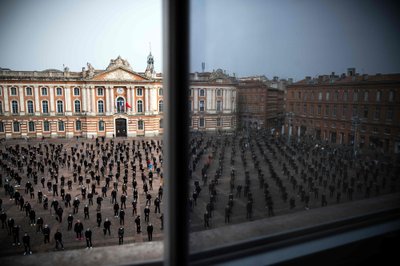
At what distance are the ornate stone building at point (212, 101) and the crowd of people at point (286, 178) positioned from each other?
0.15m

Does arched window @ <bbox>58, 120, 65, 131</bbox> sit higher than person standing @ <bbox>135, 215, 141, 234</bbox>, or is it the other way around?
arched window @ <bbox>58, 120, 65, 131</bbox>

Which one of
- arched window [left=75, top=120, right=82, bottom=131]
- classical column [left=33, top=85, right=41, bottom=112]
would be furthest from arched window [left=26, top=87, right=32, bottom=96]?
arched window [left=75, top=120, right=82, bottom=131]

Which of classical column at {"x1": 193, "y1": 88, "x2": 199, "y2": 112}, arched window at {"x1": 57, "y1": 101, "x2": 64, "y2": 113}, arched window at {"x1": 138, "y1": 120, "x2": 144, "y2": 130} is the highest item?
classical column at {"x1": 193, "y1": 88, "x2": 199, "y2": 112}

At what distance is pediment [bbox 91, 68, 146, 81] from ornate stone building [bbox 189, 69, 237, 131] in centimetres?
1823

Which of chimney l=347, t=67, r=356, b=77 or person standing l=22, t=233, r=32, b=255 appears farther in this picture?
person standing l=22, t=233, r=32, b=255

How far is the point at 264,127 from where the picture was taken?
246 cm

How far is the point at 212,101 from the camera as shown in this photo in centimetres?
158

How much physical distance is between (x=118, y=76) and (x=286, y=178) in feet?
59.5

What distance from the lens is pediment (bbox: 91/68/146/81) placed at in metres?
19.1

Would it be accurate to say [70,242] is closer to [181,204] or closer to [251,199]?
[251,199]

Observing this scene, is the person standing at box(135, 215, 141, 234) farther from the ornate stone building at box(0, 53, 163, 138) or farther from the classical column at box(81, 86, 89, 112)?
the classical column at box(81, 86, 89, 112)

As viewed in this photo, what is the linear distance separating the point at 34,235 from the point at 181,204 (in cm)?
544

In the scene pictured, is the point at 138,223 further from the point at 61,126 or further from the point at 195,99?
the point at 61,126

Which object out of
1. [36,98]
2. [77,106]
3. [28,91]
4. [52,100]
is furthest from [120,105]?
[28,91]
